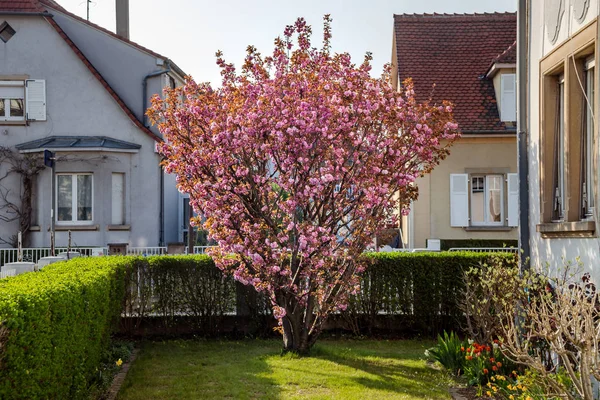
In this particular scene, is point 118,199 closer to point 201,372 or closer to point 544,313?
point 201,372

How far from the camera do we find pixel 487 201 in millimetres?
26359

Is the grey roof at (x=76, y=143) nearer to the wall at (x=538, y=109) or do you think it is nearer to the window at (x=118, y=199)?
the window at (x=118, y=199)

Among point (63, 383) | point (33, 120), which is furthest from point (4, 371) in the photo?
point (33, 120)

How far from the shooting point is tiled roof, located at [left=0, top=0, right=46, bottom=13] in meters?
26.3

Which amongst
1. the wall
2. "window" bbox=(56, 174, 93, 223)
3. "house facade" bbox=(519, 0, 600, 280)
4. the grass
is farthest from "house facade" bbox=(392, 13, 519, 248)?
"house facade" bbox=(519, 0, 600, 280)

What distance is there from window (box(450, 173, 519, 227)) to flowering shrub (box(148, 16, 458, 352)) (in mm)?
14120

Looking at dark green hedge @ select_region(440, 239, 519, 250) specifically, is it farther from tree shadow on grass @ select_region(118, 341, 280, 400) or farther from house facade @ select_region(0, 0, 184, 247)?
tree shadow on grass @ select_region(118, 341, 280, 400)

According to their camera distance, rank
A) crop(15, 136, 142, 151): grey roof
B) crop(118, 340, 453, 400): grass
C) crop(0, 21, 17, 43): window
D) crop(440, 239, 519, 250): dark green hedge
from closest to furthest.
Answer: crop(118, 340, 453, 400): grass
crop(440, 239, 519, 250): dark green hedge
crop(15, 136, 142, 151): grey roof
crop(0, 21, 17, 43): window

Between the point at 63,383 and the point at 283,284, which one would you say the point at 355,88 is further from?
the point at 63,383

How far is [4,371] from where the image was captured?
5363 mm

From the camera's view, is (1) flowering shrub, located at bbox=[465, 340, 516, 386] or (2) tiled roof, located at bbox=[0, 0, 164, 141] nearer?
(1) flowering shrub, located at bbox=[465, 340, 516, 386]

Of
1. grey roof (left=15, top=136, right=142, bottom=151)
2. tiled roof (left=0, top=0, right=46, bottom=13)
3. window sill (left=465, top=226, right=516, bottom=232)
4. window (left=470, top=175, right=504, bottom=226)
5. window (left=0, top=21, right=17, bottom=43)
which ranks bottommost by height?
window sill (left=465, top=226, right=516, bottom=232)

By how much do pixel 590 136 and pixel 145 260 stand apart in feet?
27.5

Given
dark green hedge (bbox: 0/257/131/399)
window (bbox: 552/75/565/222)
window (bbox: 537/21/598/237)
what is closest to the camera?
dark green hedge (bbox: 0/257/131/399)
